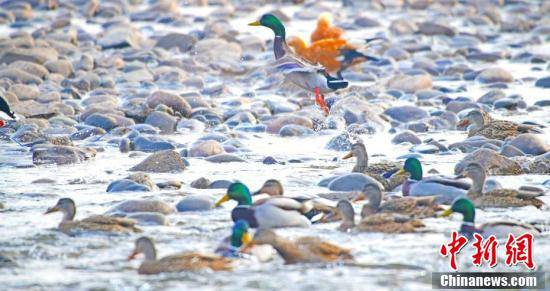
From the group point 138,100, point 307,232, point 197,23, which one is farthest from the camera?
point 197,23

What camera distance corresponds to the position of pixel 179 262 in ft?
23.8

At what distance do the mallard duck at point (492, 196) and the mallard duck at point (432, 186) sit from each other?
114mm

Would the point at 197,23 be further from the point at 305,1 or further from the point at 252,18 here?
the point at 305,1

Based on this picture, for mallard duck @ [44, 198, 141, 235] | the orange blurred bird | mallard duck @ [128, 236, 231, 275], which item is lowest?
mallard duck @ [128, 236, 231, 275]

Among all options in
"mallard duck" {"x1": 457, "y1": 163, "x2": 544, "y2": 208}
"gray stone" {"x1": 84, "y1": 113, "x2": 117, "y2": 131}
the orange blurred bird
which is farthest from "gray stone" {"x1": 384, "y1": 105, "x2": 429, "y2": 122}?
"mallard duck" {"x1": 457, "y1": 163, "x2": 544, "y2": 208}

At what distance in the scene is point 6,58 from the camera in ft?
57.0

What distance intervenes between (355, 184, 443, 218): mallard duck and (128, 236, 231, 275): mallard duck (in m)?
1.68

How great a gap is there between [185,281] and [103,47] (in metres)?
13.3

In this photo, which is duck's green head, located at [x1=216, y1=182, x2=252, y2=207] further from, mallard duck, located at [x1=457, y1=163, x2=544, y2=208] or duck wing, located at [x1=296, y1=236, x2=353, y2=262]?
mallard duck, located at [x1=457, y1=163, x2=544, y2=208]

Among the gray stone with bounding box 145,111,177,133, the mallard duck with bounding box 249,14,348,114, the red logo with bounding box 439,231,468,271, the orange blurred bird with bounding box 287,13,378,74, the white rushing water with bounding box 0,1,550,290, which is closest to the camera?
the white rushing water with bounding box 0,1,550,290

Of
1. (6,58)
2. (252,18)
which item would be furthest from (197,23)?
(6,58)

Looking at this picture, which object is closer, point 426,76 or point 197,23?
point 426,76

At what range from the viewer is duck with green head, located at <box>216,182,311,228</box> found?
27.3 feet

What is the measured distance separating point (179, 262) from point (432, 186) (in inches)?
101
